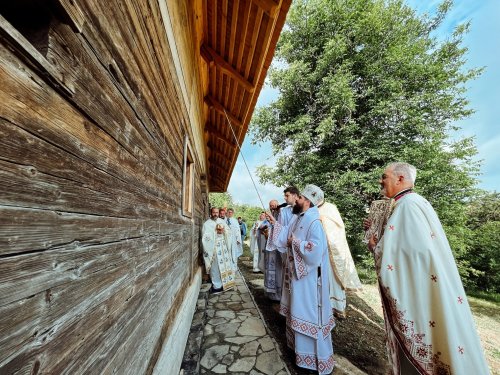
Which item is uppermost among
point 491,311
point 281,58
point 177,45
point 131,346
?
point 281,58

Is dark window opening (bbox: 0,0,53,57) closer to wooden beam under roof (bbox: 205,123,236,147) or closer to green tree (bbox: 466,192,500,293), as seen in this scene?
wooden beam under roof (bbox: 205,123,236,147)

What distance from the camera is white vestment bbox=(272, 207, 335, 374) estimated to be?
3088 millimetres

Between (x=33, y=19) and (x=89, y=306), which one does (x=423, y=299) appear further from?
(x=33, y=19)

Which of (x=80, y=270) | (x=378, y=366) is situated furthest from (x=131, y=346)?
(x=378, y=366)

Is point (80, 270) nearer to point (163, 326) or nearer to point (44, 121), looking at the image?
point (44, 121)

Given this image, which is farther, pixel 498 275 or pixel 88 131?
pixel 498 275

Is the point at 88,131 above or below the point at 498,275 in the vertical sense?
above

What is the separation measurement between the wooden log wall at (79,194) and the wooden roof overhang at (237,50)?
6.12 feet

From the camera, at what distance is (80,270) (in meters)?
0.84

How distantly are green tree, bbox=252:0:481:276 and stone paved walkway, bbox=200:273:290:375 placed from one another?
762cm

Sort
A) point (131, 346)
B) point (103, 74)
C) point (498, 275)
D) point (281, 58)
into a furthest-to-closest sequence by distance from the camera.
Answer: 1. point (281, 58)
2. point (498, 275)
3. point (131, 346)
4. point (103, 74)

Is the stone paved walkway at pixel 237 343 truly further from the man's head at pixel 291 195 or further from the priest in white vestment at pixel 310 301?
the man's head at pixel 291 195

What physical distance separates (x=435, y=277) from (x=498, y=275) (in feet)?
38.5

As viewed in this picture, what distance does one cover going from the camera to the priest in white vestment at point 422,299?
1.98 m
